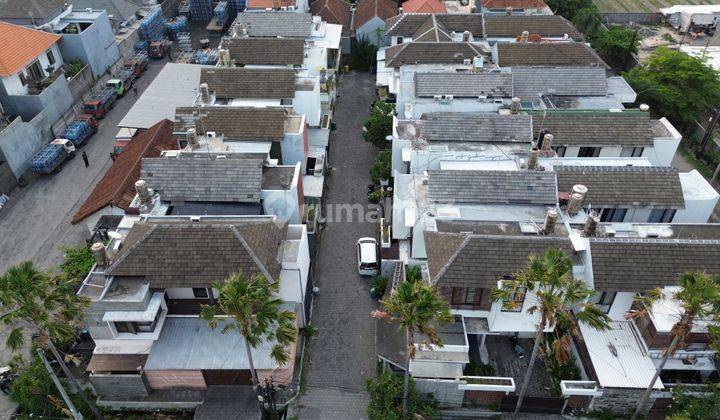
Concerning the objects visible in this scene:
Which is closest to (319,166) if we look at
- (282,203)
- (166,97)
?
(282,203)

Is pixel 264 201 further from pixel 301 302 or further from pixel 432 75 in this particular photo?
pixel 432 75

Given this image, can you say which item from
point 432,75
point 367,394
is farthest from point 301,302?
point 432,75

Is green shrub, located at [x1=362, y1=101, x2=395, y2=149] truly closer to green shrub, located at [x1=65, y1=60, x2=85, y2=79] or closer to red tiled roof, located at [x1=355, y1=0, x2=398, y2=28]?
red tiled roof, located at [x1=355, y1=0, x2=398, y2=28]

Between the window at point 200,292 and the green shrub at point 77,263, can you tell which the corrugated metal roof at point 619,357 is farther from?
the green shrub at point 77,263

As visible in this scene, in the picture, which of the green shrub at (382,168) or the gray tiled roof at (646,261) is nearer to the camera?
the gray tiled roof at (646,261)

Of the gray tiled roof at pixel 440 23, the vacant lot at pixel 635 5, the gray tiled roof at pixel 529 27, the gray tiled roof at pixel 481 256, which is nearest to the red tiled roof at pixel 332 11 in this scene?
the gray tiled roof at pixel 440 23

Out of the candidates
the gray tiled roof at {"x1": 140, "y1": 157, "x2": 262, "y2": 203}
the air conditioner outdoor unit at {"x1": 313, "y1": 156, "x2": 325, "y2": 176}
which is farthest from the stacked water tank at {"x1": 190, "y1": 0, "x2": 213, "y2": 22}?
the gray tiled roof at {"x1": 140, "y1": 157, "x2": 262, "y2": 203}
